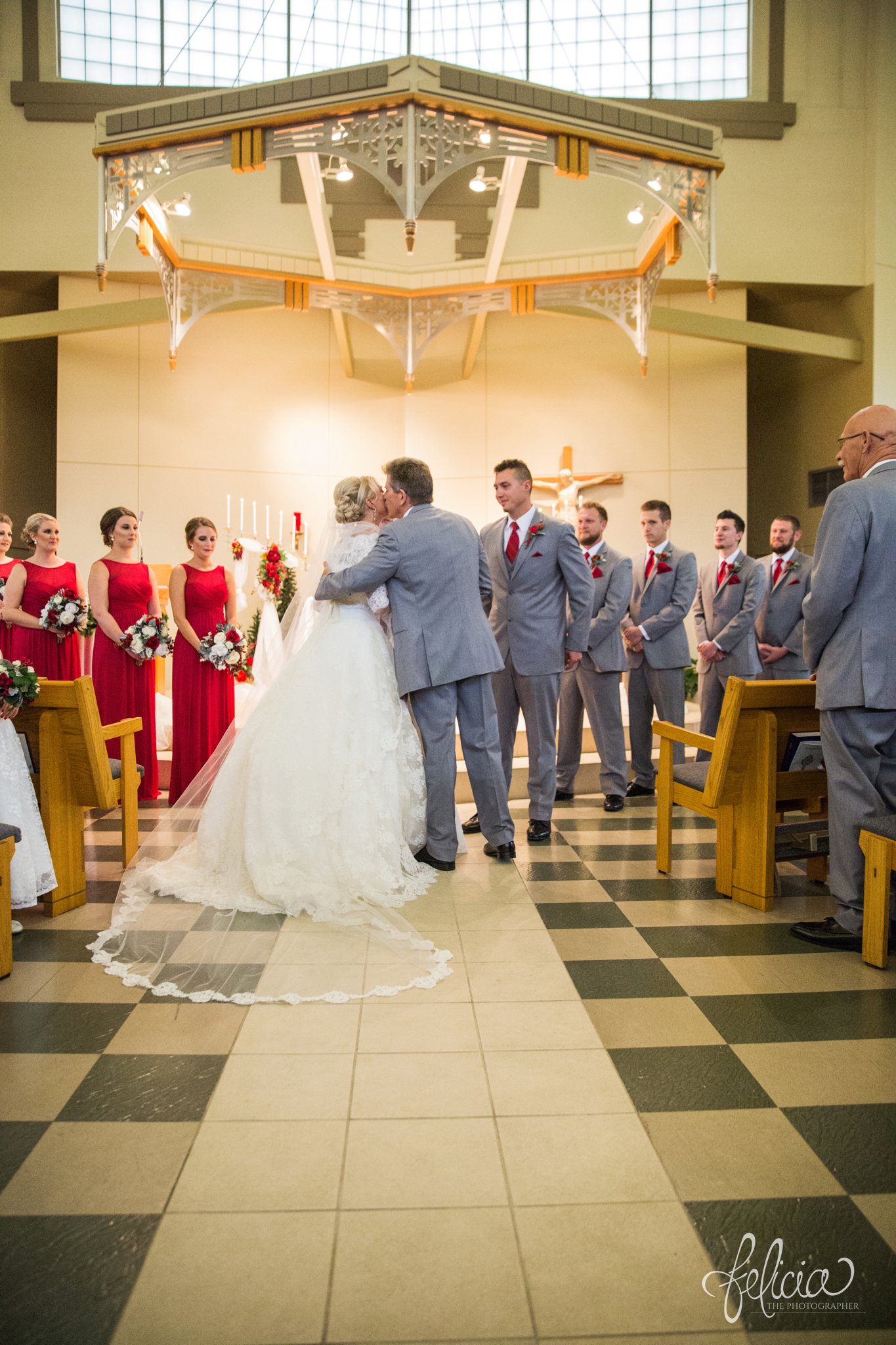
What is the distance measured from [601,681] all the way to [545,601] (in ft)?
3.76

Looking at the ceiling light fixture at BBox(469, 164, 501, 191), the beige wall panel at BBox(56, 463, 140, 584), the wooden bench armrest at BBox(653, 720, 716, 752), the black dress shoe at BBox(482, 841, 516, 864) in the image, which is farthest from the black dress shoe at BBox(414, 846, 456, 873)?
the beige wall panel at BBox(56, 463, 140, 584)

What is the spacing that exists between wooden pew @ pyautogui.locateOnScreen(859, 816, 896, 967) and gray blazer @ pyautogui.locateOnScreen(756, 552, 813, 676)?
350 cm

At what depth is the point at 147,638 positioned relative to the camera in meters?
5.66

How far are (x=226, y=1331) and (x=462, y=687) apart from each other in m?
3.18

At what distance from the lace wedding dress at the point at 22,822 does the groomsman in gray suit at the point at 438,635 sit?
1.44 metres

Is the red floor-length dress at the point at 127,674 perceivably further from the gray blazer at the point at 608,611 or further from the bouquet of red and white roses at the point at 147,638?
the gray blazer at the point at 608,611

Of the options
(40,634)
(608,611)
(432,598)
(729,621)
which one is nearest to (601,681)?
(608,611)

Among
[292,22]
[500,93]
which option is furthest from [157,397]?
[500,93]

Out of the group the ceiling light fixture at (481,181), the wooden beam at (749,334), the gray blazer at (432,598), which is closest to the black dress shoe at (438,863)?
the gray blazer at (432,598)

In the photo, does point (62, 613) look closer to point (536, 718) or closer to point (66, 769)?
point (66, 769)

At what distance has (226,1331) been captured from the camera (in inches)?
59.7

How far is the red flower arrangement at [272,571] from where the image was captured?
6.49m

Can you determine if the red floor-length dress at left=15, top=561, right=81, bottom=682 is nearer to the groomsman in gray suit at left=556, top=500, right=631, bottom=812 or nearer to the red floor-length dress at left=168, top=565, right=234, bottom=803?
the red floor-length dress at left=168, top=565, right=234, bottom=803

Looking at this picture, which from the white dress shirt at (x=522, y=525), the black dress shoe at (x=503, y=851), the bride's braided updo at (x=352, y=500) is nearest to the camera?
the bride's braided updo at (x=352, y=500)
